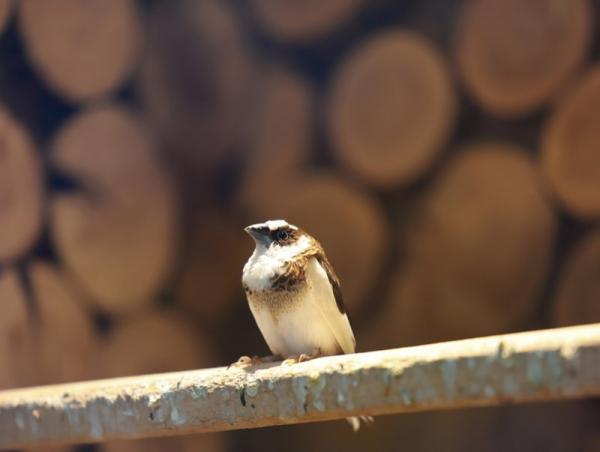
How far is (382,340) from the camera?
195cm

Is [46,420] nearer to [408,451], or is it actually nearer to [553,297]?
[408,451]

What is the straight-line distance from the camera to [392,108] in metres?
1.91

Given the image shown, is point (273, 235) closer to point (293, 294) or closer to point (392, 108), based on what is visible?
point (293, 294)

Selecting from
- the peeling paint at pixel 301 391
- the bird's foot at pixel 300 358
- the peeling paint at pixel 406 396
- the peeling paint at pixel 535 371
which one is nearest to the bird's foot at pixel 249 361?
the bird's foot at pixel 300 358

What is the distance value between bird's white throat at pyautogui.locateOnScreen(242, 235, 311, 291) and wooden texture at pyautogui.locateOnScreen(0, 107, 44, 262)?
0.65 meters

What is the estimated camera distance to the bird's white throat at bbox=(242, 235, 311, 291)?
1397 millimetres

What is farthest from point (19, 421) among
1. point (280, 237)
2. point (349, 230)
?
point (349, 230)

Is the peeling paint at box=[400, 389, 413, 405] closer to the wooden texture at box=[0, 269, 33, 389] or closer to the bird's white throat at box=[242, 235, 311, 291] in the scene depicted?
the bird's white throat at box=[242, 235, 311, 291]

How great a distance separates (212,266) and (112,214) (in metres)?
0.27

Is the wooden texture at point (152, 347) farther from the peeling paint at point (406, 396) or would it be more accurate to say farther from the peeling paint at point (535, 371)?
the peeling paint at point (535, 371)

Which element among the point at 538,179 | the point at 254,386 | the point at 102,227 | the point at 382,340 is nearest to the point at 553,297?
the point at 538,179

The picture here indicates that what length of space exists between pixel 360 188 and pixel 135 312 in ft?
1.98

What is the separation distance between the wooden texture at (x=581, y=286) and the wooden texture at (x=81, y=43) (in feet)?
3.67

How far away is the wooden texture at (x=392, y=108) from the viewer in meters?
1.89
